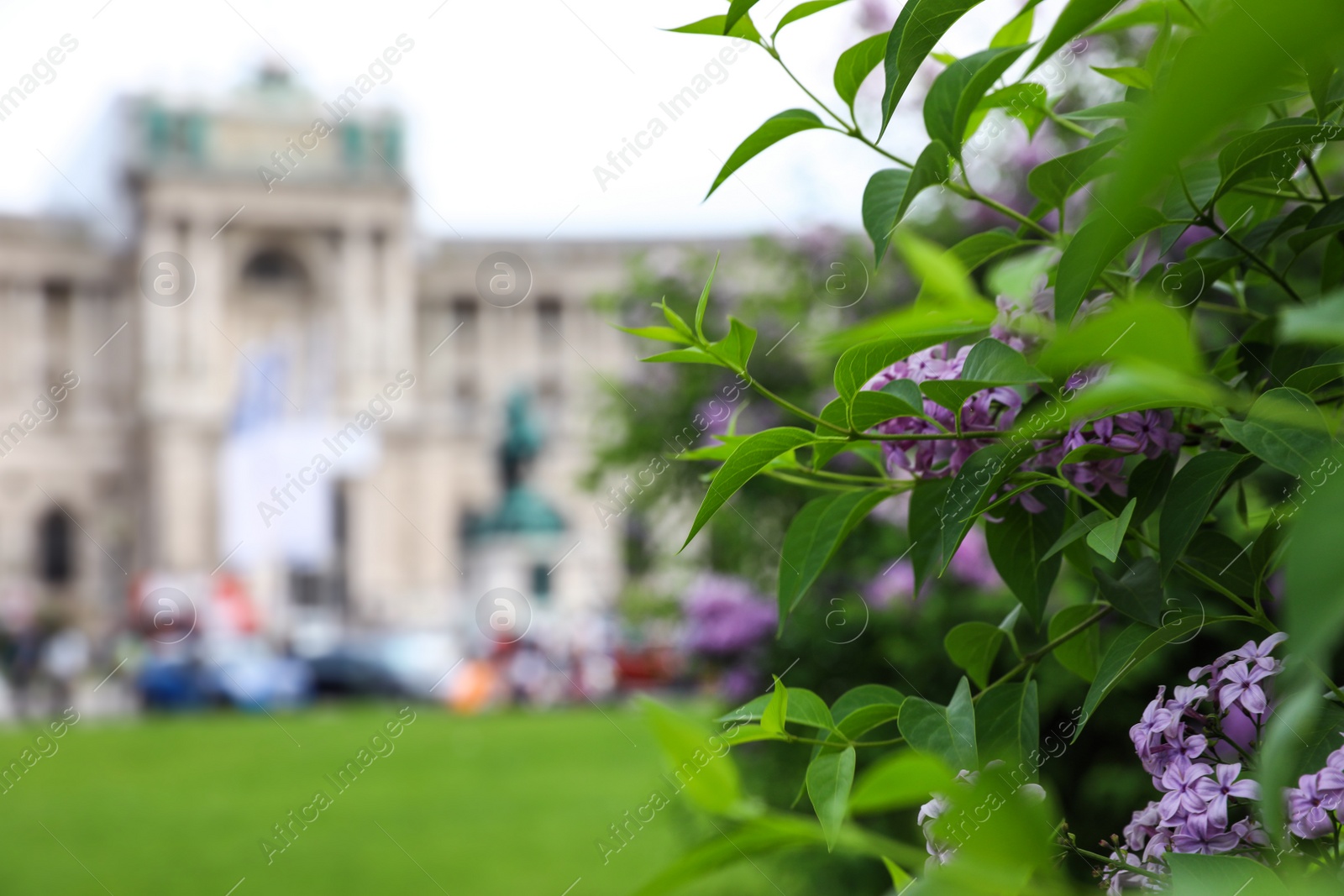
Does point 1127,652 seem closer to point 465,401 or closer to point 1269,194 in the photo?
point 1269,194

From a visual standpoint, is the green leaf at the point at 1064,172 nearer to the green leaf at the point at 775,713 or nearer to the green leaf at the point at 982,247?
the green leaf at the point at 982,247

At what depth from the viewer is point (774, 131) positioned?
1.81 ft

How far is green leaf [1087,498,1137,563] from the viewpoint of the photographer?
17.2 inches

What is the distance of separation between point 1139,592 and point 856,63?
0.26 meters

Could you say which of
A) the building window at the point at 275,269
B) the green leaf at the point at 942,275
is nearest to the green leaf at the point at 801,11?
the green leaf at the point at 942,275

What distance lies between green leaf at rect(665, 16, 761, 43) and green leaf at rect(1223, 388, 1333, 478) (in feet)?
0.86

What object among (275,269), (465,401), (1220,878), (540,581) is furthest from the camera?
(465,401)

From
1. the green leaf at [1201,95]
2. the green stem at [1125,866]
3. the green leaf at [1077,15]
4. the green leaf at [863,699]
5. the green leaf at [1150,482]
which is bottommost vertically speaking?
the green stem at [1125,866]

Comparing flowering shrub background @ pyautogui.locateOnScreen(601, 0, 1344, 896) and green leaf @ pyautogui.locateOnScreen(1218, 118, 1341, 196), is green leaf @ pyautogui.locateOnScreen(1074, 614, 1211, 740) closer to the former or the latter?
flowering shrub background @ pyautogui.locateOnScreen(601, 0, 1344, 896)

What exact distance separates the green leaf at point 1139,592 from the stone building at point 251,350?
23141 millimetres

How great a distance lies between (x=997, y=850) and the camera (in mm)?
235

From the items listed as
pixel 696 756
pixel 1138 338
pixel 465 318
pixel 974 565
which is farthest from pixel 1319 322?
pixel 465 318

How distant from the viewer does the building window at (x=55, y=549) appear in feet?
87.4

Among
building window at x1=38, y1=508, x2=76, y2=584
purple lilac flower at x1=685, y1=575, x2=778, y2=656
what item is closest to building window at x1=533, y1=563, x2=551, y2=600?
purple lilac flower at x1=685, y1=575, x2=778, y2=656
